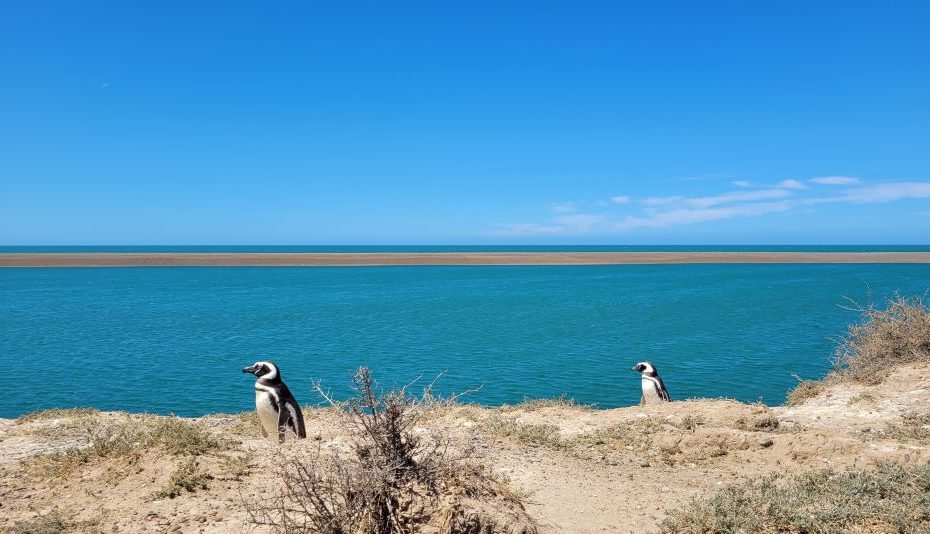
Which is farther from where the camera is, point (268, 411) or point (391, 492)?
point (268, 411)

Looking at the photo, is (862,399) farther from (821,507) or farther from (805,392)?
(821,507)

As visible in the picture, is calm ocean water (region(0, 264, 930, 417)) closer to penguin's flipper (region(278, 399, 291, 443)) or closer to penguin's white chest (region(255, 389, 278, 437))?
penguin's white chest (region(255, 389, 278, 437))

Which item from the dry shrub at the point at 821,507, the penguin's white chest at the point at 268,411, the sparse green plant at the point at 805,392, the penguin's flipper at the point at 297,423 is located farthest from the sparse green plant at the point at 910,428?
the penguin's white chest at the point at 268,411

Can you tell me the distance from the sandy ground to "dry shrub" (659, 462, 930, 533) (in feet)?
1.92

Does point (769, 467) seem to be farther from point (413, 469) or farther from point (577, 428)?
point (413, 469)

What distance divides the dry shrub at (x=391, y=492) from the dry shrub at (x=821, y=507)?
2000 millimetres

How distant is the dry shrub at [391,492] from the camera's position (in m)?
5.28

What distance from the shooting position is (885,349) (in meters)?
15.2

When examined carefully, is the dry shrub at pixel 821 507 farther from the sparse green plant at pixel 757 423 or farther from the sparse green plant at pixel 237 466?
the sparse green plant at pixel 237 466

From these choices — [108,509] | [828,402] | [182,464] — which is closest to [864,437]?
[828,402]

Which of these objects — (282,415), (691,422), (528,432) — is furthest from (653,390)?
(282,415)

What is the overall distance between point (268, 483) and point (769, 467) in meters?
7.00

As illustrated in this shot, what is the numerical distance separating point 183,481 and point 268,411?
2929 millimetres

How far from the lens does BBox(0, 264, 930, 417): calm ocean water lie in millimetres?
20344
